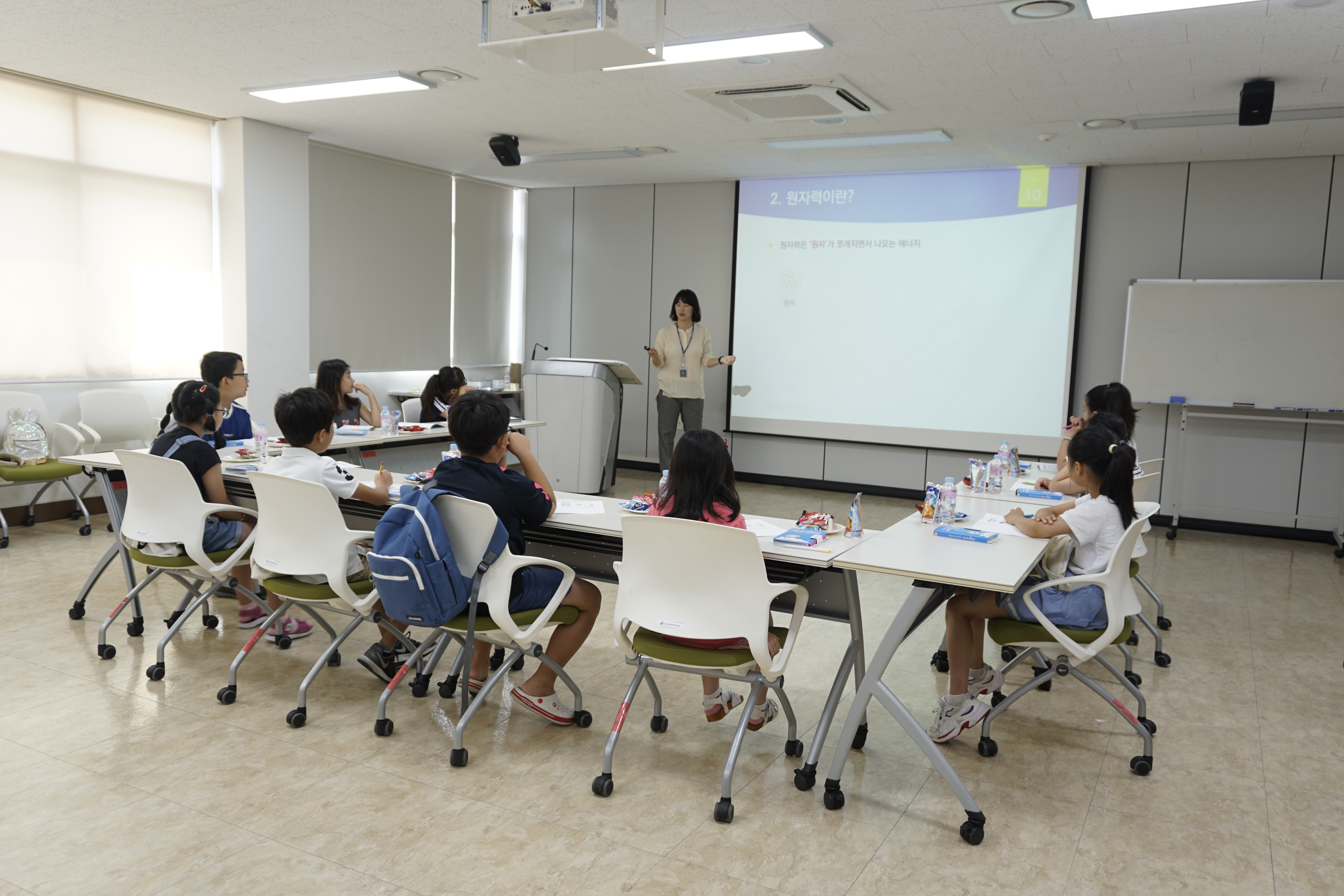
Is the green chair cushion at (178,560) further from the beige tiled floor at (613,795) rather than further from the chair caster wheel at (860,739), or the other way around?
the chair caster wheel at (860,739)

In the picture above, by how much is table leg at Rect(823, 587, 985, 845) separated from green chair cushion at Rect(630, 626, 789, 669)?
0.98 feet

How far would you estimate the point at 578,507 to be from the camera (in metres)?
3.69

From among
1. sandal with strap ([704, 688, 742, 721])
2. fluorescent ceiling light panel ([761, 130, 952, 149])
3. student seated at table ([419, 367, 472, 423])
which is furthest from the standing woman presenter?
sandal with strap ([704, 688, 742, 721])

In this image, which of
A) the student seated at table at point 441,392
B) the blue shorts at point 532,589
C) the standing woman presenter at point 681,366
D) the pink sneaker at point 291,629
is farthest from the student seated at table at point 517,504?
the standing woman presenter at point 681,366

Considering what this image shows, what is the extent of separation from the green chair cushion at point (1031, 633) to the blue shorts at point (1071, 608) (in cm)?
1

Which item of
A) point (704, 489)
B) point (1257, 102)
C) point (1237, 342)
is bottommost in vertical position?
point (704, 489)

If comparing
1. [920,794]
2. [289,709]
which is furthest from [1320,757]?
[289,709]

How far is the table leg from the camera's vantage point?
2789 millimetres

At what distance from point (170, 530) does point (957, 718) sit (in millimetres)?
3148

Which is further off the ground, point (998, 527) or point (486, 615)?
point (998, 527)

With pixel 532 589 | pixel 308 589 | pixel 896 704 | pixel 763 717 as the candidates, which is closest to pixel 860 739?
pixel 763 717

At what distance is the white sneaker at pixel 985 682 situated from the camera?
11.6 feet

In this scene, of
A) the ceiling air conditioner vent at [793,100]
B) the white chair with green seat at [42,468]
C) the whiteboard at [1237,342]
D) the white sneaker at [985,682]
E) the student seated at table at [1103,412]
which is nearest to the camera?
the white sneaker at [985,682]

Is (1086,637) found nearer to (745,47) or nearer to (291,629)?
(745,47)
